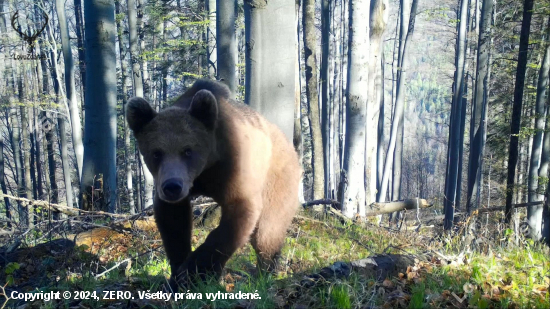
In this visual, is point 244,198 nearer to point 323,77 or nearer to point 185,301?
point 185,301

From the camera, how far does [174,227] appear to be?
16.6 ft

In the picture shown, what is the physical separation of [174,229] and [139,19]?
24.1m

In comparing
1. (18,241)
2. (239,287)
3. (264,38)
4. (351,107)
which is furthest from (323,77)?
(239,287)

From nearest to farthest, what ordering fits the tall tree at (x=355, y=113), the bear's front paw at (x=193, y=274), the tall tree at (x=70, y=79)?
1. the bear's front paw at (x=193, y=274)
2. the tall tree at (x=355, y=113)
3. the tall tree at (x=70, y=79)

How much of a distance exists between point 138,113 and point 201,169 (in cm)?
88

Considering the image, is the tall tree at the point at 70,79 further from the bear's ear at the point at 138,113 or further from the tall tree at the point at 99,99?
the bear's ear at the point at 138,113

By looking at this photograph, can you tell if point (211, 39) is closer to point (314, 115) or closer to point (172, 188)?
point (314, 115)

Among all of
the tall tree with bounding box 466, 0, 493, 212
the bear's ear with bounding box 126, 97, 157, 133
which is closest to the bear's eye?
the bear's ear with bounding box 126, 97, 157, 133

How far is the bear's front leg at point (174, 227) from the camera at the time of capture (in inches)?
197

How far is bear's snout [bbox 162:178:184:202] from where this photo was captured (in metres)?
4.27

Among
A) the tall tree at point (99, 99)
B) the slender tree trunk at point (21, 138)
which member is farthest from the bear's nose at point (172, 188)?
the slender tree trunk at point (21, 138)

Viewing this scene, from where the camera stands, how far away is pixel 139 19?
1050 inches

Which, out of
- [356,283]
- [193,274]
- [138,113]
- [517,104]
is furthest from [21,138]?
[356,283]

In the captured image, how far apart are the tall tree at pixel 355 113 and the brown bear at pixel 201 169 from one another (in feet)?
21.1
